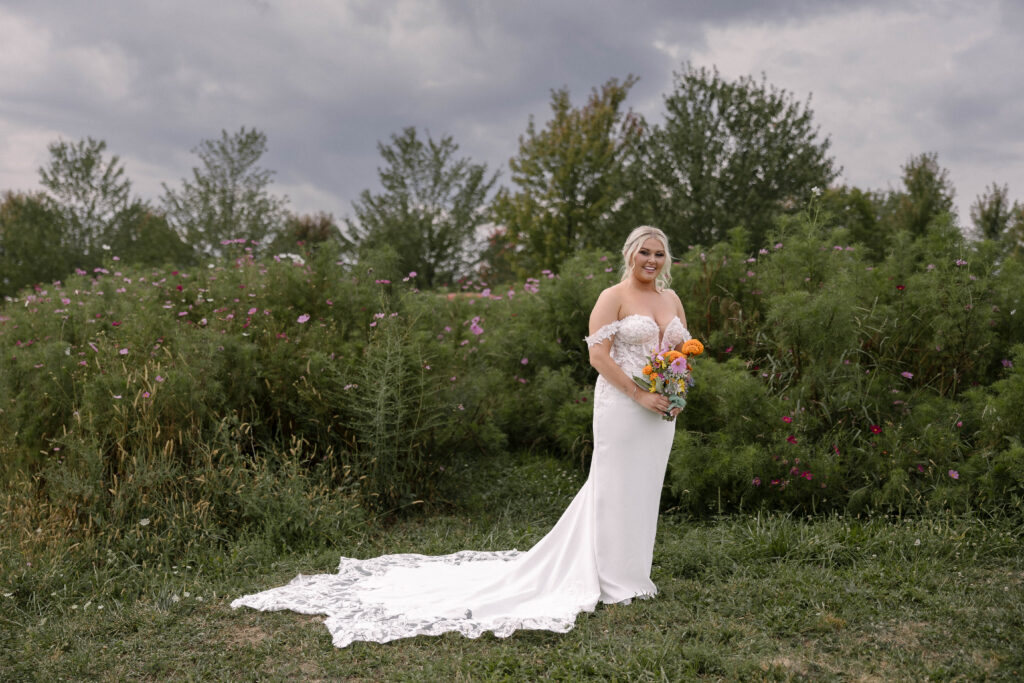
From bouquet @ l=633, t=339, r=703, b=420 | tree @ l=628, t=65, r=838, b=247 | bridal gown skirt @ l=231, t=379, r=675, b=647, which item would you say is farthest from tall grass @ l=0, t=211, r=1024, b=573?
tree @ l=628, t=65, r=838, b=247

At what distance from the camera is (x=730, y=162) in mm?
20422

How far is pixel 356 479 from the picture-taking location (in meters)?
6.83

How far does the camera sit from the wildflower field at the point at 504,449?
4711mm

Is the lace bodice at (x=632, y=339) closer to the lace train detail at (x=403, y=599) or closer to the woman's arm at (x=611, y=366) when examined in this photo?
the woman's arm at (x=611, y=366)

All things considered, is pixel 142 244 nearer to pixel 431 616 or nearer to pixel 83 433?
pixel 83 433

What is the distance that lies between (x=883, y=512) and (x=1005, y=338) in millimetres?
2119

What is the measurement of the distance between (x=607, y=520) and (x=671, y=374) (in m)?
1.00

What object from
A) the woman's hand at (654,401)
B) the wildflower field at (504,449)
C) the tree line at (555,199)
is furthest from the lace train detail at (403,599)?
the tree line at (555,199)

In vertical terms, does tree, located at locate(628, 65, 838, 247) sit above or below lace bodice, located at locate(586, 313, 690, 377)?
above

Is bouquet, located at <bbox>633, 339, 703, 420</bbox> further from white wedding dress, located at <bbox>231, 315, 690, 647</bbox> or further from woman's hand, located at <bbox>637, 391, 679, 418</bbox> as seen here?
white wedding dress, located at <bbox>231, 315, 690, 647</bbox>

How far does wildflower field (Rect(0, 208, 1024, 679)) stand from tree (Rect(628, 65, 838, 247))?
1223cm

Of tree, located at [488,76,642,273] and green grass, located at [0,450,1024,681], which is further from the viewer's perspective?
tree, located at [488,76,642,273]

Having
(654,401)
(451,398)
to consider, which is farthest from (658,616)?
(451,398)

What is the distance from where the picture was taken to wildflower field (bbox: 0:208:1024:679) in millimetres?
4711
